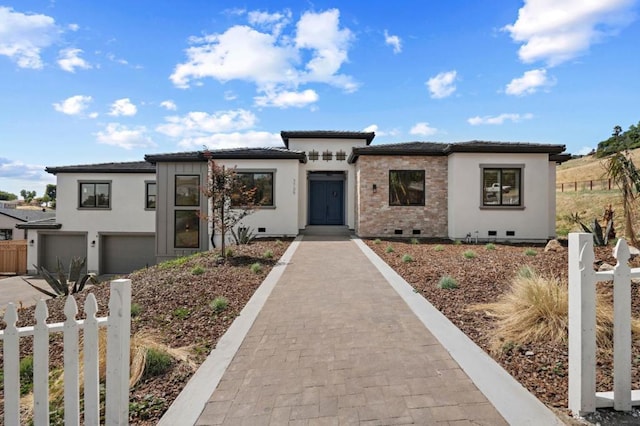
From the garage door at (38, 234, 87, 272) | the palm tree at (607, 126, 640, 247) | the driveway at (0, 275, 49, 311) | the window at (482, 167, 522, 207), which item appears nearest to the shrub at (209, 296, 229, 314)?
the palm tree at (607, 126, 640, 247)

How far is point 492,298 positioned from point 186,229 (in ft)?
45.9

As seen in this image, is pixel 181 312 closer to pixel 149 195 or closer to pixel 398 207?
pixel 398 207

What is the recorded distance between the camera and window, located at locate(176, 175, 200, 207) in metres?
15.8

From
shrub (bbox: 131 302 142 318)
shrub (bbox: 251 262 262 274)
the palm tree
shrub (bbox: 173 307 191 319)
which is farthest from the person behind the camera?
shrub (bbox: 251 262 262 274)

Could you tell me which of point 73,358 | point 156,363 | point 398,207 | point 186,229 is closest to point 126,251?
point 186,229

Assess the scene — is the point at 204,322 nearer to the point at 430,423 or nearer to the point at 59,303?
the point at 430,423

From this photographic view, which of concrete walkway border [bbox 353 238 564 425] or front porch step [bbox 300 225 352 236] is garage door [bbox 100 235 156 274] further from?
concrete walkway border [bbox 353 238 564 425]

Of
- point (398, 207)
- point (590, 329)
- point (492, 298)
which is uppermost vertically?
point (398, 207)

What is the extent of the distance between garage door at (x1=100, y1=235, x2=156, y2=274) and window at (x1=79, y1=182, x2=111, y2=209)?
2.03m

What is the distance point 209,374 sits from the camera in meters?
3.32

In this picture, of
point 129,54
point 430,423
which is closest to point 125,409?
point 430,423

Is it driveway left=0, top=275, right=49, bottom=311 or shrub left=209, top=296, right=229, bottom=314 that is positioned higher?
shrub left=209, top=296, right=229, bottom=314

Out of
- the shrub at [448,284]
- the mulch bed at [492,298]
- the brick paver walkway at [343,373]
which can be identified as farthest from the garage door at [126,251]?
the shrub at [448,284]

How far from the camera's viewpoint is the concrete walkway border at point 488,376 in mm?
2617
